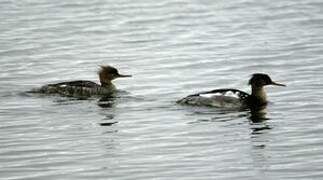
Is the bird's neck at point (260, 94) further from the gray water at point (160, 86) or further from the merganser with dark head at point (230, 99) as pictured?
the gray water at point (160, 86)

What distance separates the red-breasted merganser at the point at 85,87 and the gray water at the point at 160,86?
0.30 m

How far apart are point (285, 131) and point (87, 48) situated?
10489 mm

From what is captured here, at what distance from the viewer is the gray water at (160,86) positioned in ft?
47.1

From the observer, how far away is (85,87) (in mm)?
20516

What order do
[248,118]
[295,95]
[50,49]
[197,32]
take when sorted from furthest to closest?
[197,32] → [50,49] → [295,95] → [248,118]

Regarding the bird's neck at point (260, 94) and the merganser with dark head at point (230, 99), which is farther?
the bird's neck at point (260, 94)

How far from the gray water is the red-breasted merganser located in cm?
30

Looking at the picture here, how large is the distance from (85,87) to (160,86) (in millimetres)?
1559

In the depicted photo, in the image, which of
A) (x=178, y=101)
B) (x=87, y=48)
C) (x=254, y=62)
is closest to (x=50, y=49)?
(x=87, y=48)

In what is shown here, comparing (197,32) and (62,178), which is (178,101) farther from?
(197,32)

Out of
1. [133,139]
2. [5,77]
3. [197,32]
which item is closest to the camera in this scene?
[133,139]

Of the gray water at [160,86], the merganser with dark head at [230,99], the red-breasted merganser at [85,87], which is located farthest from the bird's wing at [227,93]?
the red-breasted merganser at [85,87]

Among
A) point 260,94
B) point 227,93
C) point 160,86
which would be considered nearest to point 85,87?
point 160,86

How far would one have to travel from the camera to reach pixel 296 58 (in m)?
23.5
